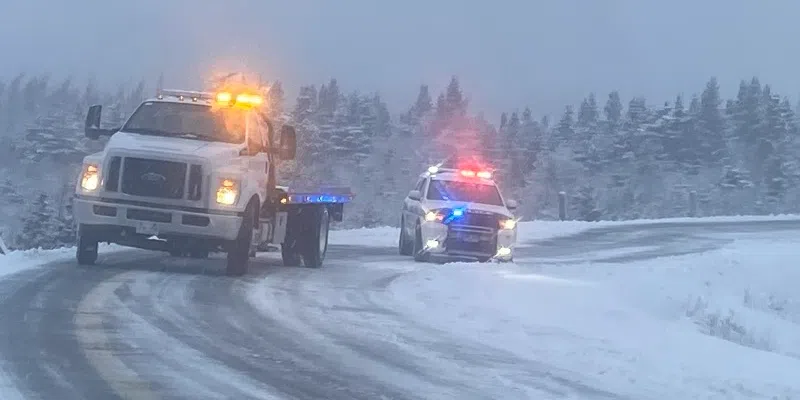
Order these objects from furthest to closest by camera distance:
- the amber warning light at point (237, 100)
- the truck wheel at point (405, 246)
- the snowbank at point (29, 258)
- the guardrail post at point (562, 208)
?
the guardrail post at point (562, 208)
the truck wheel at point (405, 246)
the amber warning light at point (237, 100)
the snowbank at point (29, 258)

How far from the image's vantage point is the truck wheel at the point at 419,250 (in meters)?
19.3

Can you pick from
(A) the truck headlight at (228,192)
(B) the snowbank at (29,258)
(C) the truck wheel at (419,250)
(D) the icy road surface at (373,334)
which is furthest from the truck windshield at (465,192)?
(A) the truck headlight at (228,192)

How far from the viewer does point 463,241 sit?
63.2ft

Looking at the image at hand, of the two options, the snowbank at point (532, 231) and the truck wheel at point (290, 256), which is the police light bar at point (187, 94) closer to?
the truck wheel at point (290, 256)

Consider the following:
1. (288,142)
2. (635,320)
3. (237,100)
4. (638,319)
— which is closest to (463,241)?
(288,142)

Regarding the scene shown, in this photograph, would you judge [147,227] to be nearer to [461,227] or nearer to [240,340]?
[240,340]

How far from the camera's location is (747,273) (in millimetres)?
20422

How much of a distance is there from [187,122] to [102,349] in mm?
7072

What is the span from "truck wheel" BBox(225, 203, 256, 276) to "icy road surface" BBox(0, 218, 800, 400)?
0.26 metres

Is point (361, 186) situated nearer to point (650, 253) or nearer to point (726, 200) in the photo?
point (726, 200)

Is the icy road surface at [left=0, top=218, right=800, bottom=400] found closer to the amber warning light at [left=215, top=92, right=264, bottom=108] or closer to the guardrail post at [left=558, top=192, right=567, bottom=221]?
the amber warning light at [left=215, top=92, right=264, bottom=108]

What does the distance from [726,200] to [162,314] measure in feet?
196

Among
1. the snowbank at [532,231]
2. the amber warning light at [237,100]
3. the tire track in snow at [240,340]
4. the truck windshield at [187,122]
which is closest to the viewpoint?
the tire track in snow at [240,340]

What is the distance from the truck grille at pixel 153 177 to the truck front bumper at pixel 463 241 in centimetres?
687
